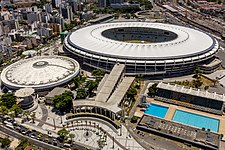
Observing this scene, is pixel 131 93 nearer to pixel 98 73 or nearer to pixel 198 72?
pixel 98 73

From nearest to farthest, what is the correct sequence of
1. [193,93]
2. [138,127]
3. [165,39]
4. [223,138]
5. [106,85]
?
[223,138], [138,127], [193,93], [106,85], [165,39]

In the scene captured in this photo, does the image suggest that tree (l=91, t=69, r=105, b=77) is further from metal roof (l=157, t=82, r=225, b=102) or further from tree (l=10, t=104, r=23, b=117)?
tree (l=10, t=104, r=23, b=117)

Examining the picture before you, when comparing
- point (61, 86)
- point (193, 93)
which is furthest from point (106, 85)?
point (193, 93)

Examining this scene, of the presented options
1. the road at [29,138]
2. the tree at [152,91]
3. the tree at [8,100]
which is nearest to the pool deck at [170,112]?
the tree at [152,91]

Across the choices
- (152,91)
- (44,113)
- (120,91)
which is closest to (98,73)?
(120,91)

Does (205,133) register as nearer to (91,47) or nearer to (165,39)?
(91,47)

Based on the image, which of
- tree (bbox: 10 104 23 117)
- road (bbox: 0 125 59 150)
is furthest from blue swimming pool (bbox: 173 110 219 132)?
tree (bbox: 10 104 23 117)

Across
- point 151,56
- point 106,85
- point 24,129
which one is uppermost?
point 151,56
